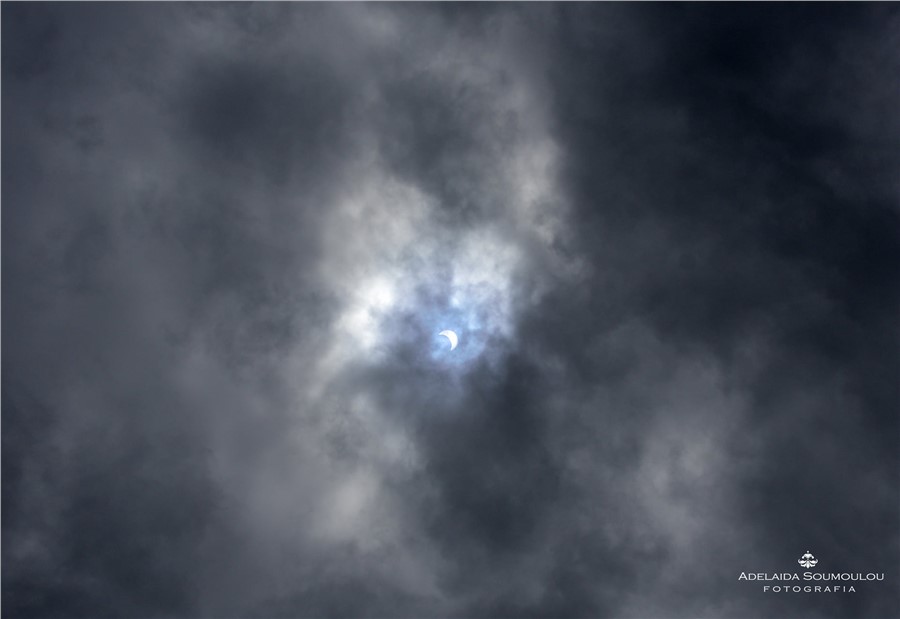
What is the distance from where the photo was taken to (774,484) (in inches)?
4710

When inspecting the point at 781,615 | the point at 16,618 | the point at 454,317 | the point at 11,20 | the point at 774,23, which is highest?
the point at 774,23

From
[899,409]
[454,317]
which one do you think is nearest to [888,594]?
[899,409]

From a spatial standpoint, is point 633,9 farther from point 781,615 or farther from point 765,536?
point 781,615

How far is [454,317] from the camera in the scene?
123875 millimetres

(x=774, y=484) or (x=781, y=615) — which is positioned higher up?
(x=774, y=484)

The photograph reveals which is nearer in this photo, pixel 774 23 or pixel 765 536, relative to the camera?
pixel 765 536

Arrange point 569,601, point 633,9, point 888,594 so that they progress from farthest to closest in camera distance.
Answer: point 633,9, point 569,601, point 888,594

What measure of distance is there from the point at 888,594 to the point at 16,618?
180074mm

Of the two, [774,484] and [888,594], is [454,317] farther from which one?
[888,594]

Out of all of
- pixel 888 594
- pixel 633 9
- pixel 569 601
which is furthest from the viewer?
pixel 633 9

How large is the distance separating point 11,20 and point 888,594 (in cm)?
21513

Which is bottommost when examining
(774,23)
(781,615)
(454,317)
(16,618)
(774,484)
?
(16,618)

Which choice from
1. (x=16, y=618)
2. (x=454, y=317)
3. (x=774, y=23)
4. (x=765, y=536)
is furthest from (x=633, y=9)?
(x=16, y=618)

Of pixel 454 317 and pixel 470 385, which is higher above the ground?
pixel 454 317
